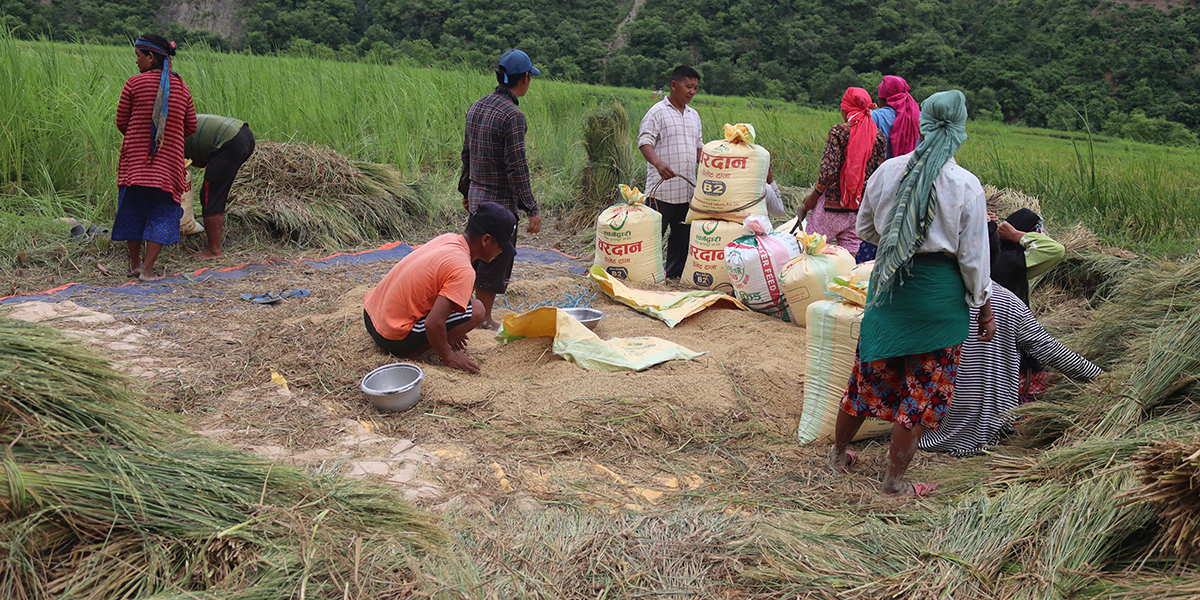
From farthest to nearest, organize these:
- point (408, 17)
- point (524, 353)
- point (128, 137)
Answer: point (408, 17) → point (128, 137) → point (524, 353)

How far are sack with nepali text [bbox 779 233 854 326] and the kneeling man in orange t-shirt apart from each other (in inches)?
63.3

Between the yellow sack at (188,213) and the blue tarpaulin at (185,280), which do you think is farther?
the yellow sack at (188,213)

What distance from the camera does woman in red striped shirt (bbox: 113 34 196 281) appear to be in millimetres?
4484

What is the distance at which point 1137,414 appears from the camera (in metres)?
2.36

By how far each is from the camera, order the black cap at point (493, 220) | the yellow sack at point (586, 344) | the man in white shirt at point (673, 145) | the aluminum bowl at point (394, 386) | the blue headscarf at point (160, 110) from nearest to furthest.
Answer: the aluminum bowl at point (394, 386), the black cap at point (493, 220), the yellow sack at point (586, 344), the blue headscarf at point (160, 110), the man in white shirt at point (673, 145)

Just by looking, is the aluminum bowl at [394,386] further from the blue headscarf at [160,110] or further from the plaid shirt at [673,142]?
the plaid shirt at [673,142]

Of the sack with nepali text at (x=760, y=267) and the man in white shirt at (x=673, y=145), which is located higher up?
the man in white shirt at (x=673, y=145)

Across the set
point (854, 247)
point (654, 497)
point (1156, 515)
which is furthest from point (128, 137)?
point (1156, 515)

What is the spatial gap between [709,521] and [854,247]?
9.28ft

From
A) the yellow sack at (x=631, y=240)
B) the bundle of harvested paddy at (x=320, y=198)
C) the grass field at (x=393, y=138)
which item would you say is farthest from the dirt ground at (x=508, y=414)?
the grass field at (x=393, y=138)

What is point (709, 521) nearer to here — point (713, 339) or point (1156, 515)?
point (1156, 515)

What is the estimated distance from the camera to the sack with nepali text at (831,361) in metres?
2.95

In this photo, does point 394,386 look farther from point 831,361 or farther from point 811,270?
point 811,270

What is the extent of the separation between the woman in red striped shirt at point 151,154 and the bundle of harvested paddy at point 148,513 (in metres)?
2.88
